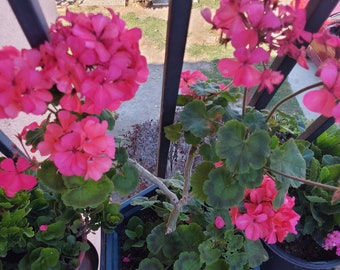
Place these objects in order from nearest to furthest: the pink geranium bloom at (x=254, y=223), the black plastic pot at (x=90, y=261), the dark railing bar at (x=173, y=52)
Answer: the dark railing bar at (x=173, y=52), the pink geranium bloom at (x=254, y=223), the black plastic pot at (x=90, y=261)

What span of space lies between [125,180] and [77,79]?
26cm

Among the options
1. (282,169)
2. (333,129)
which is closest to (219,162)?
(282,169)

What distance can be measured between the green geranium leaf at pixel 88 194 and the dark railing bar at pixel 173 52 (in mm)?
233

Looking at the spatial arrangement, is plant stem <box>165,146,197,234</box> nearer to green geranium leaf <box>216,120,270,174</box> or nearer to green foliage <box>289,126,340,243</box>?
green geranium leaf <box>216,120,270,174</box>

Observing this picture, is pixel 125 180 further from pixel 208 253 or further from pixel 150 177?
pixel 208 253

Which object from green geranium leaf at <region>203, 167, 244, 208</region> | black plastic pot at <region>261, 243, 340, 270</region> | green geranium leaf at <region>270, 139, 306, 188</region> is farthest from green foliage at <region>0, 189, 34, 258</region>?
black plastic pot at <region>261, 243, 340, 270</region>

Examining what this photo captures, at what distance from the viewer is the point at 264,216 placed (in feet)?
2.18

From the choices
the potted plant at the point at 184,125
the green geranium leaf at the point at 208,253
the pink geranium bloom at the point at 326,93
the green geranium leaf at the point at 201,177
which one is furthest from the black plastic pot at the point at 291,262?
the pink geranium bloom at the point at 326,93

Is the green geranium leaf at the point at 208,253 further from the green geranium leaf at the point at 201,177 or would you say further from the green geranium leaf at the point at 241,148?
the green geranium leaf at the point at 241,148

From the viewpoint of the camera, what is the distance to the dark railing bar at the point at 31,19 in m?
0.50

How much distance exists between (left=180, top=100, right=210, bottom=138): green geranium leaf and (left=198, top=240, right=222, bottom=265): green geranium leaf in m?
0.27

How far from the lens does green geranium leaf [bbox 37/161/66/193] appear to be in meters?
0.58

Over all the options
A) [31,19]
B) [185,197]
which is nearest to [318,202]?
[185,197]

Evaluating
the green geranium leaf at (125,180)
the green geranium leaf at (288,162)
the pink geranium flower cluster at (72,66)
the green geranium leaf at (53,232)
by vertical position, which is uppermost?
the pink geranium flower cluster at (72,66)
